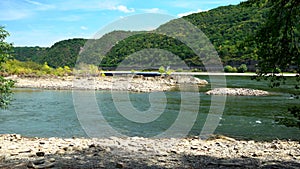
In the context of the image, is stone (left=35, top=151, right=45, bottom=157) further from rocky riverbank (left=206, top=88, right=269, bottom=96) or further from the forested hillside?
the forested hillside

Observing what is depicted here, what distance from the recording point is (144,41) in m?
79.6

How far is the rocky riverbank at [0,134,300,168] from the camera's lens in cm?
791

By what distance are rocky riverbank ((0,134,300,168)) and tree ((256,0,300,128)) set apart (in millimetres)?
2583

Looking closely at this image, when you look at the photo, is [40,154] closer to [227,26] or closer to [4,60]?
[4,60]

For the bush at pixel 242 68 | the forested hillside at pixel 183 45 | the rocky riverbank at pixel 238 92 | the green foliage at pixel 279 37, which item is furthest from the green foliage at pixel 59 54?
the green foliage at pixel 279 37

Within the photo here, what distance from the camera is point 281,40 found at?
6.57 m

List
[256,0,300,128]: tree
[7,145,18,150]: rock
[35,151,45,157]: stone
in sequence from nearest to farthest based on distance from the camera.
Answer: [256,0,300,128]: tree → [35,151,45,157]: stone → [7,145,18,150]: rock

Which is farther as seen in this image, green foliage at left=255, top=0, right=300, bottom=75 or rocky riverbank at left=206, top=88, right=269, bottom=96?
rocky riverbank at left=206, top=88, right=269, bottom=96

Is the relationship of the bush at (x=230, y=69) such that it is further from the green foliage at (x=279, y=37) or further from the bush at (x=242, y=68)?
the green foliage at (x=279, y=37)

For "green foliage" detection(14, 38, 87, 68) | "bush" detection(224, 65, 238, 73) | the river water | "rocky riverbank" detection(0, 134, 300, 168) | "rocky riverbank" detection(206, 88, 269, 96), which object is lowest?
the river water

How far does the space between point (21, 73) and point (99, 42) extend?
2245 centimetres

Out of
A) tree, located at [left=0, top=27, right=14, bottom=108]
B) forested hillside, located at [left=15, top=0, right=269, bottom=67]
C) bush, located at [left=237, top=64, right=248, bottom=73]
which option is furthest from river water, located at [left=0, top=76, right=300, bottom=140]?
bush, located at [left=237, top=64, right=248, bottom=73]

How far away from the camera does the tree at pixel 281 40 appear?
6391mm

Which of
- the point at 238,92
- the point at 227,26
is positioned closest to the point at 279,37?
the point at 238,92
